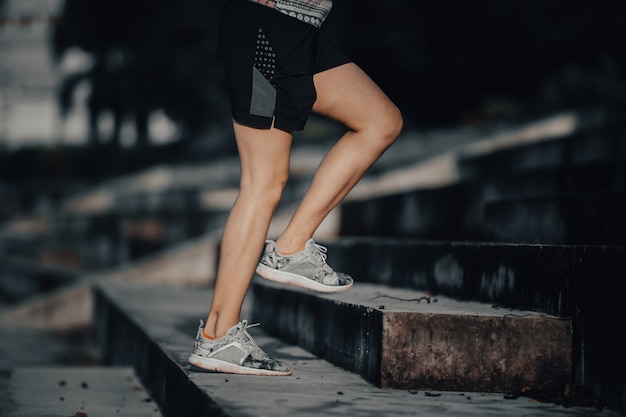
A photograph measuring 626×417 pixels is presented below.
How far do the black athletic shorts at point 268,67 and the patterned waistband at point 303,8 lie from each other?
0.02 m

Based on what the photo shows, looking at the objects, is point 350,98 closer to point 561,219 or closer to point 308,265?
point 308,265

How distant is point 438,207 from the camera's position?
19.2 feet

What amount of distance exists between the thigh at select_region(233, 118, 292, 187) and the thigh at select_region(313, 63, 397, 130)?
0.19 m

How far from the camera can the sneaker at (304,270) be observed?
151 inches

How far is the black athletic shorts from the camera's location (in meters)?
3.49

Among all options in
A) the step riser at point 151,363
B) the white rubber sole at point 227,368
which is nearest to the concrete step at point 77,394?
the step riser at point 151,363

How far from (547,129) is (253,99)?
19.7ft

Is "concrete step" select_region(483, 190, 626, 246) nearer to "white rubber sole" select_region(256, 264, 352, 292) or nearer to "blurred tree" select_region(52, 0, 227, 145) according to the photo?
"white rubber sole" select_region(256, 264, 352, 292)

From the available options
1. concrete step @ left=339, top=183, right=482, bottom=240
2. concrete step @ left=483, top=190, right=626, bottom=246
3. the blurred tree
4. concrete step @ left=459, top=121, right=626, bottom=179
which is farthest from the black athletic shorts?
the blurred tree

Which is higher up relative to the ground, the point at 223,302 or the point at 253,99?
the point at 253,99

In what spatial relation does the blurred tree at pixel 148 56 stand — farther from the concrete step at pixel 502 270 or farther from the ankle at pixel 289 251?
the ankle at pixel 289 251

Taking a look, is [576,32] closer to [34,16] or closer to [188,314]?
[188,314]

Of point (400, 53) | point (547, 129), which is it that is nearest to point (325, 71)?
point (547, 129)

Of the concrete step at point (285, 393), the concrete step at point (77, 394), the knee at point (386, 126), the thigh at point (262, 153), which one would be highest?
the knee at point (386, 126)
